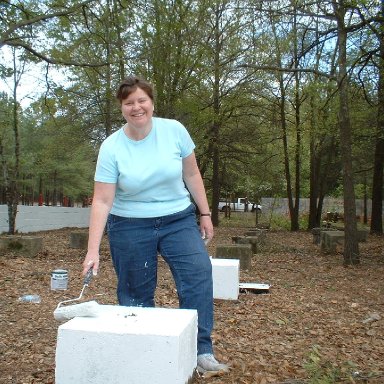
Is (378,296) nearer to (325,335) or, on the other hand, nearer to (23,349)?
(325,335)

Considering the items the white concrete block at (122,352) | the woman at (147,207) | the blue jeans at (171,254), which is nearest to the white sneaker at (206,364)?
the woman at (147,207)

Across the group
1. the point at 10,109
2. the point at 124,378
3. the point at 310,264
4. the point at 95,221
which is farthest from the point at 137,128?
the point at 10,109

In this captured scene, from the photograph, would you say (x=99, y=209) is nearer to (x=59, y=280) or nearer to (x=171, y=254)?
(x=171, y=254)

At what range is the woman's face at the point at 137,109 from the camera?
296 centimetres

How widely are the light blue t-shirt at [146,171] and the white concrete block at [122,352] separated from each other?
69cm

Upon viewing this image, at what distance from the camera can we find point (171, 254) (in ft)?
9.82

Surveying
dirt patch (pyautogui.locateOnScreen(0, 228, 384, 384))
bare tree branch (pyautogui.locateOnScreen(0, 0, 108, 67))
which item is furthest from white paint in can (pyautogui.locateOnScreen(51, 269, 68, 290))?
bare tree branch (pyautogui.locateOnScreen(0, 0, 108, 67))

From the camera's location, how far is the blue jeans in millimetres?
2979

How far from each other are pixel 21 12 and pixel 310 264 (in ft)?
24.3

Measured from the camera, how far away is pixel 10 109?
1491 centimetres

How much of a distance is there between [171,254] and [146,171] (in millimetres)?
500

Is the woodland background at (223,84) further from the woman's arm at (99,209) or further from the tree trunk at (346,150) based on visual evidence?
the woman's arm at (99,209)

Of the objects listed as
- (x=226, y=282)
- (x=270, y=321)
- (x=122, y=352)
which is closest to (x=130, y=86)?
(x=122, y=352)

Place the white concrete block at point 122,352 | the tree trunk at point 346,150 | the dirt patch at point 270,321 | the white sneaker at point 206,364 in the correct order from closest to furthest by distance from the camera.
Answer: the white concrete block at point 122,352 < the white sneaker at point 206,364 < the dirt patch at point 270,321 < the tree trunk at point 346,150
